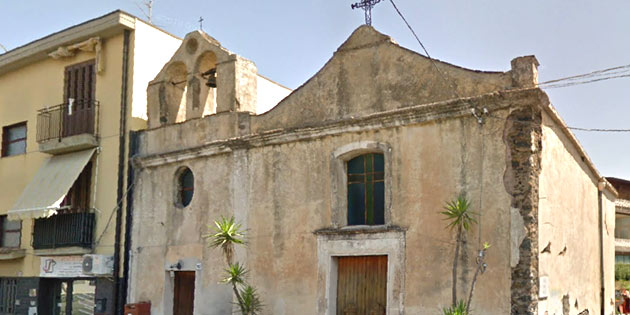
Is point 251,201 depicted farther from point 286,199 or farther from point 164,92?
point 164,92

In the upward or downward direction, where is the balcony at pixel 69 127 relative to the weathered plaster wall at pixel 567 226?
upward

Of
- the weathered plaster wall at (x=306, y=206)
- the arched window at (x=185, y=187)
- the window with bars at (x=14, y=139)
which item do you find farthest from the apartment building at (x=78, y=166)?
the arched window at (x=185, y=187)

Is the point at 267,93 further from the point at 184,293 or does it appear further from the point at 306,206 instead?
the point at 306,206

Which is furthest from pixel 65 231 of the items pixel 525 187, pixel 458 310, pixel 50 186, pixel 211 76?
pixel 525 187

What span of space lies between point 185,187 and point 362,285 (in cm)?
590

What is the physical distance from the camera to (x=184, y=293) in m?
17.2

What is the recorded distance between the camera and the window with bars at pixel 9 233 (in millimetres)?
21266

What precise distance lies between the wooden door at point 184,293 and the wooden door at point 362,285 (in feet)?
14.9

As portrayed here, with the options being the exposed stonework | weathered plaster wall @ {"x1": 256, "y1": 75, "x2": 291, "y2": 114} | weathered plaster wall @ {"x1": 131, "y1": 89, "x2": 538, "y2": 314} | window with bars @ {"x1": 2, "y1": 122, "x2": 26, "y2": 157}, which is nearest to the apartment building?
window with bars @ {"x1": 2, "y1": 122, "x2": 26, "y2": 157}

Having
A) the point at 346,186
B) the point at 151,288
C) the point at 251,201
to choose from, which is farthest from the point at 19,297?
the point at 346,186

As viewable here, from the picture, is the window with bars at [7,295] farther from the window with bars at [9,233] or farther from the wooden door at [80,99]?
the wooden door at [80,99]

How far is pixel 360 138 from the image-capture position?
14078 mm

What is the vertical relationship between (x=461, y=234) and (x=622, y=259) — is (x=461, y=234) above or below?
above

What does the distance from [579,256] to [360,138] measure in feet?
18.5
